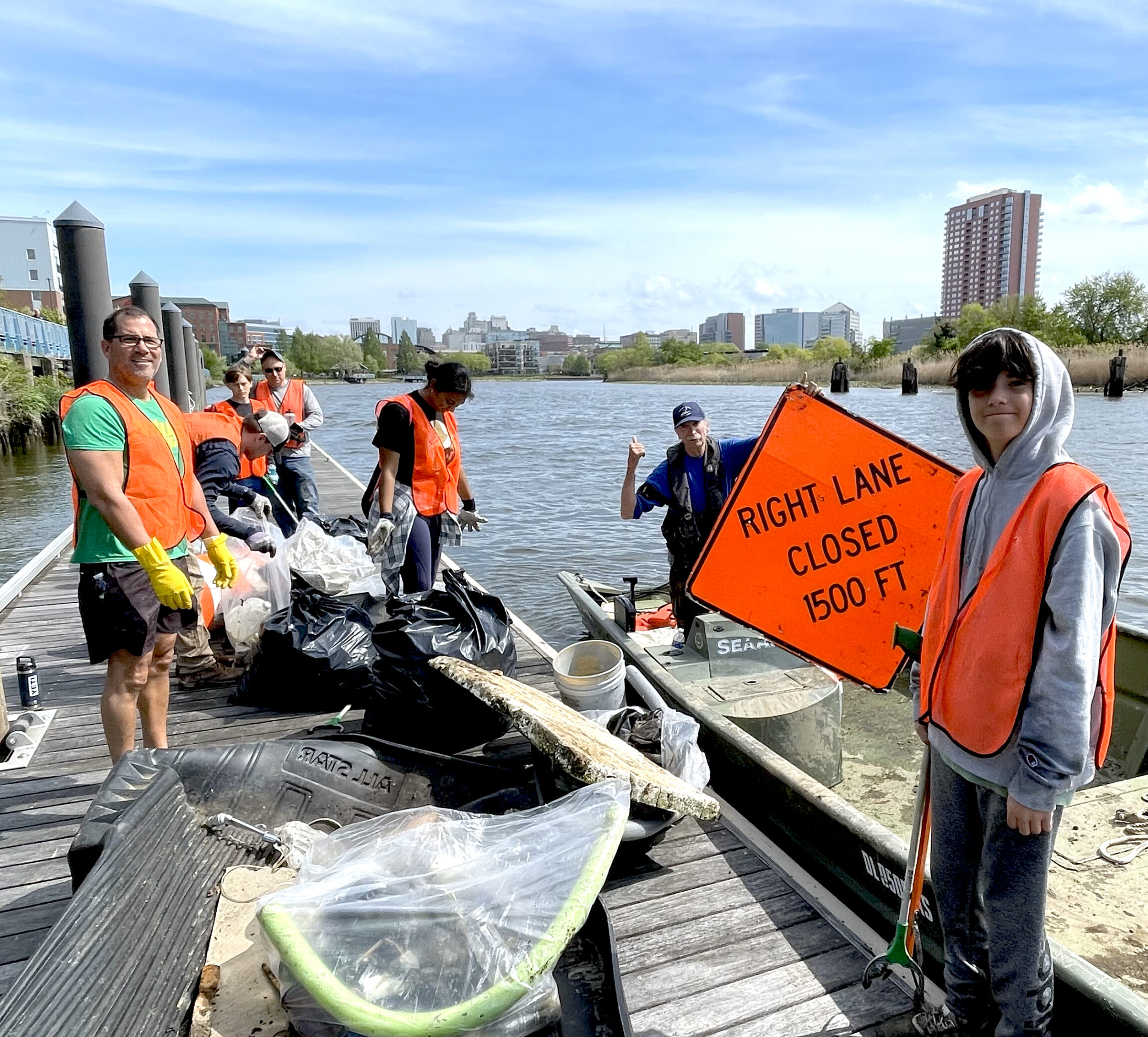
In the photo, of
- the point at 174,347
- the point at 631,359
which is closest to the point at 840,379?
the point at 174,347

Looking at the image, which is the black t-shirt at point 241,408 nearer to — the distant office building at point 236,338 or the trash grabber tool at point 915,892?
the trash grabber tool at point 915,892

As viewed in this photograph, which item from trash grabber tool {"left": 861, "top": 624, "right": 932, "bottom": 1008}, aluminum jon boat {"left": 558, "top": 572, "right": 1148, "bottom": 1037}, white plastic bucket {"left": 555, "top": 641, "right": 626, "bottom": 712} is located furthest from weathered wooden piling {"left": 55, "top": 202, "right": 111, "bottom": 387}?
trash grabber tool {"left": 861, "top": 624, "right": 932, "bottom": 1008}

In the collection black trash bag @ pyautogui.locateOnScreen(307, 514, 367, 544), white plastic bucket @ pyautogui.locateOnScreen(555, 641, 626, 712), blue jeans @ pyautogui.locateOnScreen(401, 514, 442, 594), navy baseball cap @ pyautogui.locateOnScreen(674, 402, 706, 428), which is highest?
navy baseball cap @ pyautogui.locateOnScreen(674, 402, 706, 428)

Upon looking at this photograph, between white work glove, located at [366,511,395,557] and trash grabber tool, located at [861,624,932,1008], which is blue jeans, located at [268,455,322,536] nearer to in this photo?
white work glove, located at [366,511,395,557]

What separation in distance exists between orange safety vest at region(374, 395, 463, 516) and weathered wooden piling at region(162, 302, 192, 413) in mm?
9223

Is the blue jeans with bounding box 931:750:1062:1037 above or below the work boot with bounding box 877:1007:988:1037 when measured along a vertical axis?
above

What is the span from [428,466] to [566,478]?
16.5m

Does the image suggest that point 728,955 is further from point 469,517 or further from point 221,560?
point 469,517

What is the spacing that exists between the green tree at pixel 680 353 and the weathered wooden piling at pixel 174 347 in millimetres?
107637

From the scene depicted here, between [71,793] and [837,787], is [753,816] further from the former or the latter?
[71,793]

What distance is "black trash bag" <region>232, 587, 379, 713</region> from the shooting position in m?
4.34

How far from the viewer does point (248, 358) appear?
27.7 feet

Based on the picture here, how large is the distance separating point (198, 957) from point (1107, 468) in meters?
24.5

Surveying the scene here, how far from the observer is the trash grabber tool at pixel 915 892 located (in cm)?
228
